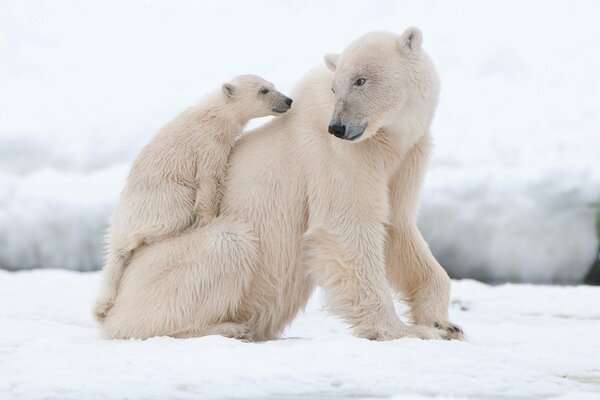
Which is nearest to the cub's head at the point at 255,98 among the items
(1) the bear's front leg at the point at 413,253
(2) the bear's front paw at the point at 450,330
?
(1) the bear's front leg at the point at 413,253

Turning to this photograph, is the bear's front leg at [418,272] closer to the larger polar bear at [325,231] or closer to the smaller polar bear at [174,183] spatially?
the larger polar bear at [325,231]

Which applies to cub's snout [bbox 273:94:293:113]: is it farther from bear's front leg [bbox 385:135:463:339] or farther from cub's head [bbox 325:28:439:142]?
bear's front leg [bbox 385:135:463:339]

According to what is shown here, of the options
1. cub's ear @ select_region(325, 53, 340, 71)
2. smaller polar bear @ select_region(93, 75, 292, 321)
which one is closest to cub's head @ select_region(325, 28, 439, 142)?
cub's ear @ select_region(325, 53, 340, 71)

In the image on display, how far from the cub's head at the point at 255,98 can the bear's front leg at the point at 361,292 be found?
3.16ft

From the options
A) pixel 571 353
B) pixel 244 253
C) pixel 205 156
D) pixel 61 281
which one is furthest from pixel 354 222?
pixel 61 281

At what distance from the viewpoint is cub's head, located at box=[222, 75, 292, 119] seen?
233 inches

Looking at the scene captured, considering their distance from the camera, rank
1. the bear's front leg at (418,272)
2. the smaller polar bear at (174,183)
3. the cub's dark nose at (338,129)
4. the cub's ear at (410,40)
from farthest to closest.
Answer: the bear's front leg at (418,272) < the smaller polar bear at (174,183) < the cub's ear at (410,40) < the cub's dark nose at (338,129)

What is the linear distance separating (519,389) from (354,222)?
1.66 meters

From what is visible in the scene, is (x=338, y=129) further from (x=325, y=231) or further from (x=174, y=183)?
(x=174, y=183)

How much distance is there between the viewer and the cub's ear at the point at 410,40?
18.0 feet

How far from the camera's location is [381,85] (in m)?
5.36

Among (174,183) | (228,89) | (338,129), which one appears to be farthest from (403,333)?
(228,89)

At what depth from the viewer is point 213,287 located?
5.48 meters

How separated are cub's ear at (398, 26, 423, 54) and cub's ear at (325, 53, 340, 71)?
0.43 meters
